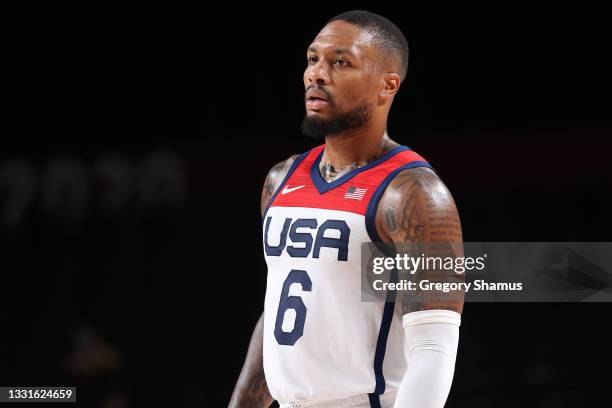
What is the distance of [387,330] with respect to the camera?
7.25 feet

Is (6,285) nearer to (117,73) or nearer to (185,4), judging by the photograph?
(117,73)

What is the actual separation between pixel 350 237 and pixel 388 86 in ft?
1.34

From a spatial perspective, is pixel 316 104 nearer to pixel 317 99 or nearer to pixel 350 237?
pixel 317 99

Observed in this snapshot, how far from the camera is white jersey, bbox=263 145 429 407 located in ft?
7.21

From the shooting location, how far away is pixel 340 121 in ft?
7.59

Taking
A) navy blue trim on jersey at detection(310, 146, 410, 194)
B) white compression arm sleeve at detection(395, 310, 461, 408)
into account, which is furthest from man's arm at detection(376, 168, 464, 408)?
navy blue trim on jersey at detection(310, 146, 410, 194)

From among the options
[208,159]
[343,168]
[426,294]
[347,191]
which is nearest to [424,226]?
[426,294]

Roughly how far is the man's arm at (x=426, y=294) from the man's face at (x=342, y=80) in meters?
0.23

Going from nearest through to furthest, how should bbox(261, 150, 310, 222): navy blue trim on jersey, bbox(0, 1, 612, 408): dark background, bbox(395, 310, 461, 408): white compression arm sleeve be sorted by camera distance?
bbox(395, 310, 461, 408): white compression arm sleeve, bbox(261, 150, 310, 222): navy blue trim on jersey, bbox(0, 1, 612, 408): dark background

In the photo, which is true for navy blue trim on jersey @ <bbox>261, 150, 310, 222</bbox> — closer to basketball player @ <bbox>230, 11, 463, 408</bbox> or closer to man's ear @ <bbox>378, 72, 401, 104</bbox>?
basketball player @ <bbox>230, 11, 463, 408</bbox>

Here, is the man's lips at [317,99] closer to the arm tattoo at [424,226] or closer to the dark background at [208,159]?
the arm tattoo at [424,226]

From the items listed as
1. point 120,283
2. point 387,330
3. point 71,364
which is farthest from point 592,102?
point 387,330

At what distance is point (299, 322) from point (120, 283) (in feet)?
11.6

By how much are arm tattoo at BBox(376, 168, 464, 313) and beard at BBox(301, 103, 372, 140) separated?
22 centimetres
